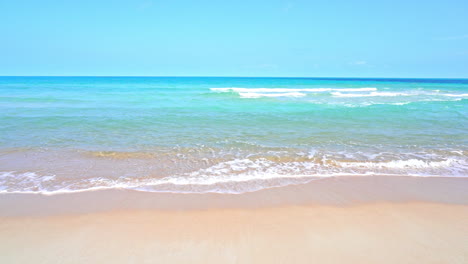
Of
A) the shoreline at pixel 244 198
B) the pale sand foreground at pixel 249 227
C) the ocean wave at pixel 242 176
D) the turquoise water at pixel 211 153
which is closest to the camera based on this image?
the pale sand foreground at pixel 249 227

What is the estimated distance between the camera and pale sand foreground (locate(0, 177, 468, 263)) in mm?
2883

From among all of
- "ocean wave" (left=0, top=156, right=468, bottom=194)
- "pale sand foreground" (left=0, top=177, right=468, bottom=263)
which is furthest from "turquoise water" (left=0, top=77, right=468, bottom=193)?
"pale sand foreground" (left=0, top=177, right=468, bottom=263)

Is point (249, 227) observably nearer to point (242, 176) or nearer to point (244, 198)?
point (244, 198)

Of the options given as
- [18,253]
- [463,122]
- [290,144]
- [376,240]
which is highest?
[463,122]

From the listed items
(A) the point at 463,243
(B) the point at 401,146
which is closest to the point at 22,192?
(A) the point at 463,243

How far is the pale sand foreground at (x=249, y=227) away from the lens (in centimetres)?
288

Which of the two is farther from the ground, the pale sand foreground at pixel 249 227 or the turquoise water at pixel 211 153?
the turquoise water at pixel 211 153

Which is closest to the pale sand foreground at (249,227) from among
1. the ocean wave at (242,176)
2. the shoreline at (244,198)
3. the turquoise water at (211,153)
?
the shoreline at (244,198)

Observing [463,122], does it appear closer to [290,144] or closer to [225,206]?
[290,144]

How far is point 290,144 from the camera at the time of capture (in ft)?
A: 24.5

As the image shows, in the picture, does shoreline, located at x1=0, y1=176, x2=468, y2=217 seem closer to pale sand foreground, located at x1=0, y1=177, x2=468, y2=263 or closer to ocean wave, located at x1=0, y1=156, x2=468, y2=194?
pale sand foreground, located at x1=0, y1=177, x2=468, y2=263

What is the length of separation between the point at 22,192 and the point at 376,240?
5836 mm

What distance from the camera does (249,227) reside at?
3422mm

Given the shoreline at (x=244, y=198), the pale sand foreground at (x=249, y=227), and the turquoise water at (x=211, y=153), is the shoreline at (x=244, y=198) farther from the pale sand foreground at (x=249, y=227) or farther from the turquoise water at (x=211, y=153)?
the turquoise water at (x=211, y=153)
